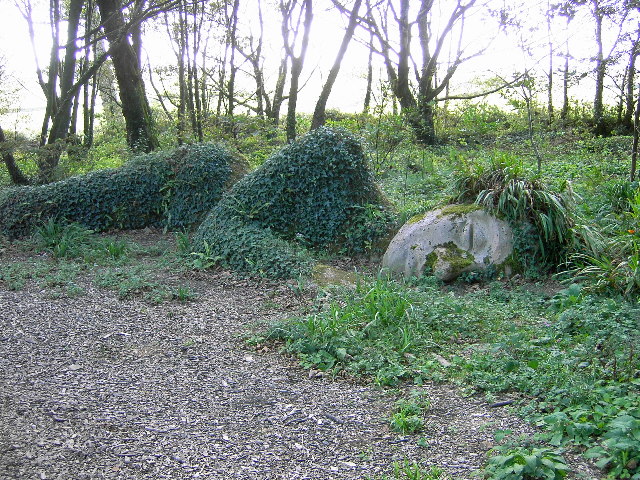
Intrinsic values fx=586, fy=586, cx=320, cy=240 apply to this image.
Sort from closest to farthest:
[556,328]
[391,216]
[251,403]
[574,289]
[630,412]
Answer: [630,412] < [251,403] < [556,328] < [574,289] < [391,216]

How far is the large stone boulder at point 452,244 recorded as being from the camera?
6.56 m

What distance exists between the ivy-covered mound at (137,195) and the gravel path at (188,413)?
13.6 ft

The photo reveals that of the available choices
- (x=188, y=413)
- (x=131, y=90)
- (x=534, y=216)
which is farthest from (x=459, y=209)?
(x=131, y=90)

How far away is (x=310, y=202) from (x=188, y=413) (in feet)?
16.1

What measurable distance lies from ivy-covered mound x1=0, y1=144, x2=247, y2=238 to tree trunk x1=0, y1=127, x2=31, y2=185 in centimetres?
106

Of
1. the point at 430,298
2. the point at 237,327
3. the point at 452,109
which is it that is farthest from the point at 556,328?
the point at 452,109

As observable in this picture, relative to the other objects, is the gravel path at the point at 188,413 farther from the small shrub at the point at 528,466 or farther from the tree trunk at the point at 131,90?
the tree trunk at the point at 131,90

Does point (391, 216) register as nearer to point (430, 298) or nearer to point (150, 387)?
point (430, 298)

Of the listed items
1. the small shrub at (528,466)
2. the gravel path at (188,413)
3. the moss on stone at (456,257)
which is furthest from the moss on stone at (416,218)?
the small shrub at (528,466)

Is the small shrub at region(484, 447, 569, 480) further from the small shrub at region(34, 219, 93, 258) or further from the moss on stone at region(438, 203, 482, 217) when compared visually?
the small shrub at region(34, 219, 93, 258)

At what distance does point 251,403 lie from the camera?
4027mm

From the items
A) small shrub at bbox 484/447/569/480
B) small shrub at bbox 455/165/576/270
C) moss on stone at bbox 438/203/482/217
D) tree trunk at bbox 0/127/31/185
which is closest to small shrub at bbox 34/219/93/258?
tree trunk at bbox 0/127/31/185

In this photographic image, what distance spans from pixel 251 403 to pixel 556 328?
253 cm

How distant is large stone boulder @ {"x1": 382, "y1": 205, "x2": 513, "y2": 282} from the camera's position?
21.5 ft
